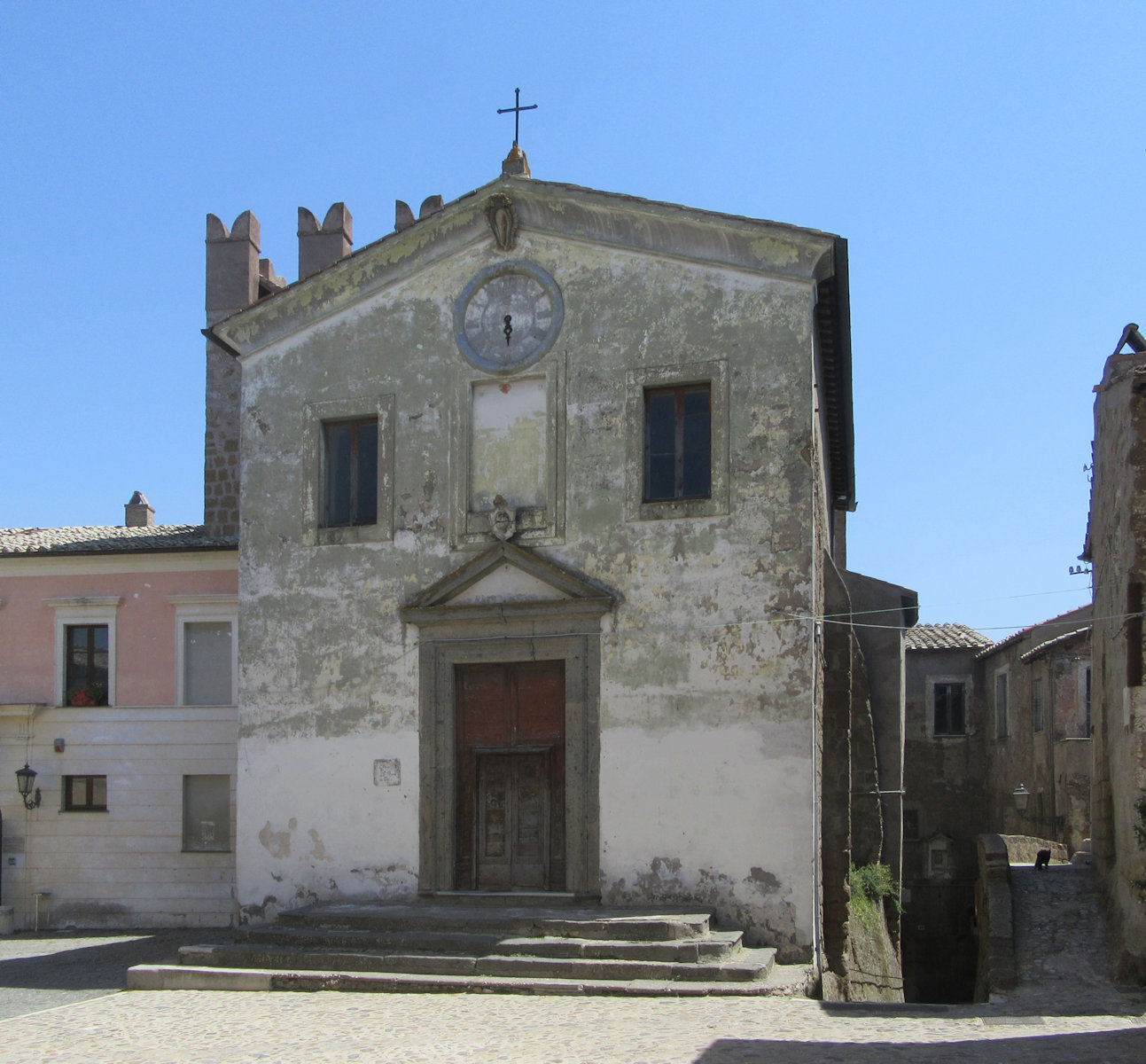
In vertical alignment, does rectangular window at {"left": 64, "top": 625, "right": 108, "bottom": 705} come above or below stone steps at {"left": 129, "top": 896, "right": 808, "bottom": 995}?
above

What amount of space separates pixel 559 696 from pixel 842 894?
381 centimetres

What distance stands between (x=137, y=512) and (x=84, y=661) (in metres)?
6.24

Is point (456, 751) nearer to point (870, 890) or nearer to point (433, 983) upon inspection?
point (433, 983)

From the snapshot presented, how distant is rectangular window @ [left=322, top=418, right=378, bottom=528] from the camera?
1552cm

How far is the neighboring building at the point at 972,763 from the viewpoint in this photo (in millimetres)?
27812

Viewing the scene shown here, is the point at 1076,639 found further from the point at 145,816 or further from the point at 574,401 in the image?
the point at 145,816

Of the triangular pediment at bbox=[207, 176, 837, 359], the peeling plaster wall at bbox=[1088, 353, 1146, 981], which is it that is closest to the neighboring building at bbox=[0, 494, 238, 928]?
the triangular pediment at bbox=[207, 176, 837, 359]

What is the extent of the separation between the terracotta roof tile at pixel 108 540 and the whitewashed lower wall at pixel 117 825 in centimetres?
235

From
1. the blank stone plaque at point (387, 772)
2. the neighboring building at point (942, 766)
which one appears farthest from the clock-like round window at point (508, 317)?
the neighboring building at point (942, 766)

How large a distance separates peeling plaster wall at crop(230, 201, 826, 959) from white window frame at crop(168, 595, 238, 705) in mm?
3555

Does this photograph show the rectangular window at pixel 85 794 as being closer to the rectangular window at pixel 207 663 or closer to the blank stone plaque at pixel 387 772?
the rectangular window at pixel 207 663

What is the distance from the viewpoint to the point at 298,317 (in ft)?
52.4

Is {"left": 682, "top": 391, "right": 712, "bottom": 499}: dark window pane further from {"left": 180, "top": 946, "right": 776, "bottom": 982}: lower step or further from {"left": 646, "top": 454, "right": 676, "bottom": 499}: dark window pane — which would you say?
{"left": 180, "top": 946, "right": 776, "bottom": 982}: lower step

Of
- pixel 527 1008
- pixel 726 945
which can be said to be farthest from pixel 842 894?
pixel 527 1008
